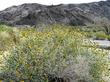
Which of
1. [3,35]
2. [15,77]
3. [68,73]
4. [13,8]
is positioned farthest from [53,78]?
[13,8]

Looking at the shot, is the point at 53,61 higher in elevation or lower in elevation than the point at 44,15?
higher

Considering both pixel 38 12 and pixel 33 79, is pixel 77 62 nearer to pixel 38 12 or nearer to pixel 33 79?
pixel 33 79

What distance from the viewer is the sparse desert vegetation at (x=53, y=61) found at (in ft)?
28.2

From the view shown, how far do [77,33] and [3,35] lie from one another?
825cm

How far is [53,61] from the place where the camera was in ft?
28.4

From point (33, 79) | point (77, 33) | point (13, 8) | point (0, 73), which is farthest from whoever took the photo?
point (13, 8)

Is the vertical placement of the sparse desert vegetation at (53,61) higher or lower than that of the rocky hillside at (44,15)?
higher

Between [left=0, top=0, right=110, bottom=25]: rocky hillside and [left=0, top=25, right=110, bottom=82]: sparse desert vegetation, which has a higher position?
[left=0, top=25, right=110, bottom=82]: sparse desert vegetation

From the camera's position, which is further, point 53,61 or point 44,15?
point 44,15

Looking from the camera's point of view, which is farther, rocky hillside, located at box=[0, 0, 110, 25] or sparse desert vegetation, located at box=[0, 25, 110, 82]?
rocky hillside, located at box=[0, 0, 110, 25]

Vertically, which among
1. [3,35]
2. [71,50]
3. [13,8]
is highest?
[71,50]

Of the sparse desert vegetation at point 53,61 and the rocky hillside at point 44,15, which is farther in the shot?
the rocky hillside at point 44,15

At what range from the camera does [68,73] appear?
8.81 m

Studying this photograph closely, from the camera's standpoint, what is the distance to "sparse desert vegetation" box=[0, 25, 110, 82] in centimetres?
859
